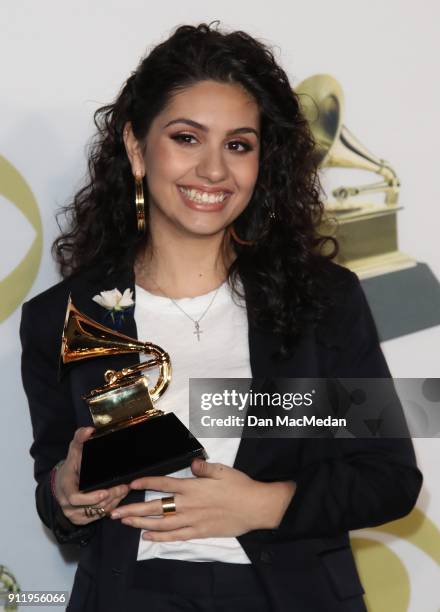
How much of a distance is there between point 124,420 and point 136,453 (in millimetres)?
86

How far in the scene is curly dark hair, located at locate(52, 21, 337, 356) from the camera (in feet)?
6.38

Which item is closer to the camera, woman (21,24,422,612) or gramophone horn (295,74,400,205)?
woman (21,24,422,612)

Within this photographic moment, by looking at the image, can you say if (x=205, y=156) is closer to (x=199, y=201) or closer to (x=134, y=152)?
(x=199, y=201)

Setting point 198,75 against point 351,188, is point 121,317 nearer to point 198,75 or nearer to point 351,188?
point 198,75

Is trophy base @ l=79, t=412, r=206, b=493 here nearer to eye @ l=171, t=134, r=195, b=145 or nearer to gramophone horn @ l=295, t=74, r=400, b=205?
eye @ l=171, t=134, r=195, b=145

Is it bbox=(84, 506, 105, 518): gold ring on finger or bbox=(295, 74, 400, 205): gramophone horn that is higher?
bbox=(295, 74, 400, 205): gramophone horn

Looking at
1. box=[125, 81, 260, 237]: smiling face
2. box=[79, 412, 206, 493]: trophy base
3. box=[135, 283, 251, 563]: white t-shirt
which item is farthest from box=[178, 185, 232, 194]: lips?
box=[79, 412, 206, 493]: trophy base

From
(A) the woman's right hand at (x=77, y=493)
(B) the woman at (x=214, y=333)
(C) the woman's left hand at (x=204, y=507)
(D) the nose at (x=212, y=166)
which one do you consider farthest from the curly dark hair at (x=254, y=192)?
(A) the woman's right hand at (x=77, y=493)

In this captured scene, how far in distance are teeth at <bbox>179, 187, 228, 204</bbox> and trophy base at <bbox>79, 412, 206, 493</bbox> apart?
1.44ft

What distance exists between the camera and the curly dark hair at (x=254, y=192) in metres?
1.94

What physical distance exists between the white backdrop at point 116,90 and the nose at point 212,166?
0.48 m

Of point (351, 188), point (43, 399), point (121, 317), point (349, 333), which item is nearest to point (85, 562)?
point (43, 399)

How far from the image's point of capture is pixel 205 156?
74.1 inches

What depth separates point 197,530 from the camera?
1.73 meters
